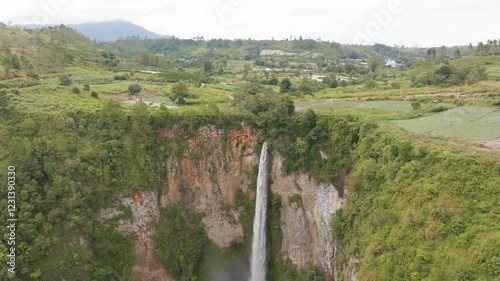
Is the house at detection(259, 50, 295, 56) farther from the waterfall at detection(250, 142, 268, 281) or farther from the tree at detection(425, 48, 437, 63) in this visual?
the waterfall at detection(250, 142, 268, 281)

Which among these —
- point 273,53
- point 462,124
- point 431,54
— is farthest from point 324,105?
point 273,53

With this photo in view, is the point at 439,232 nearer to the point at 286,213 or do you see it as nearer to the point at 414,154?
the point at 414,154

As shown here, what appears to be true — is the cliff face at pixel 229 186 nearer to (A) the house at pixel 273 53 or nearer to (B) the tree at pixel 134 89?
(B) the tree at pixel 134 89

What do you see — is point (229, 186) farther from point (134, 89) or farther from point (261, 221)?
point (134, 89)

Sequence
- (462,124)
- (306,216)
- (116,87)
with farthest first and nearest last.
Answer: (116,87)
(306,216)
(462,124)

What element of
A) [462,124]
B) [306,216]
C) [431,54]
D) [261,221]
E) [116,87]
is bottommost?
[261,221]

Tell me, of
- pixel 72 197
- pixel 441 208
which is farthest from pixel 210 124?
pixel 441 208

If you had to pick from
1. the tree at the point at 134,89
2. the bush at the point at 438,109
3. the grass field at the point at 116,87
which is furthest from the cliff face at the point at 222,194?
the grass field at the point at 116,87

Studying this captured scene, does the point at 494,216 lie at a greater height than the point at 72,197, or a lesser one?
greater
